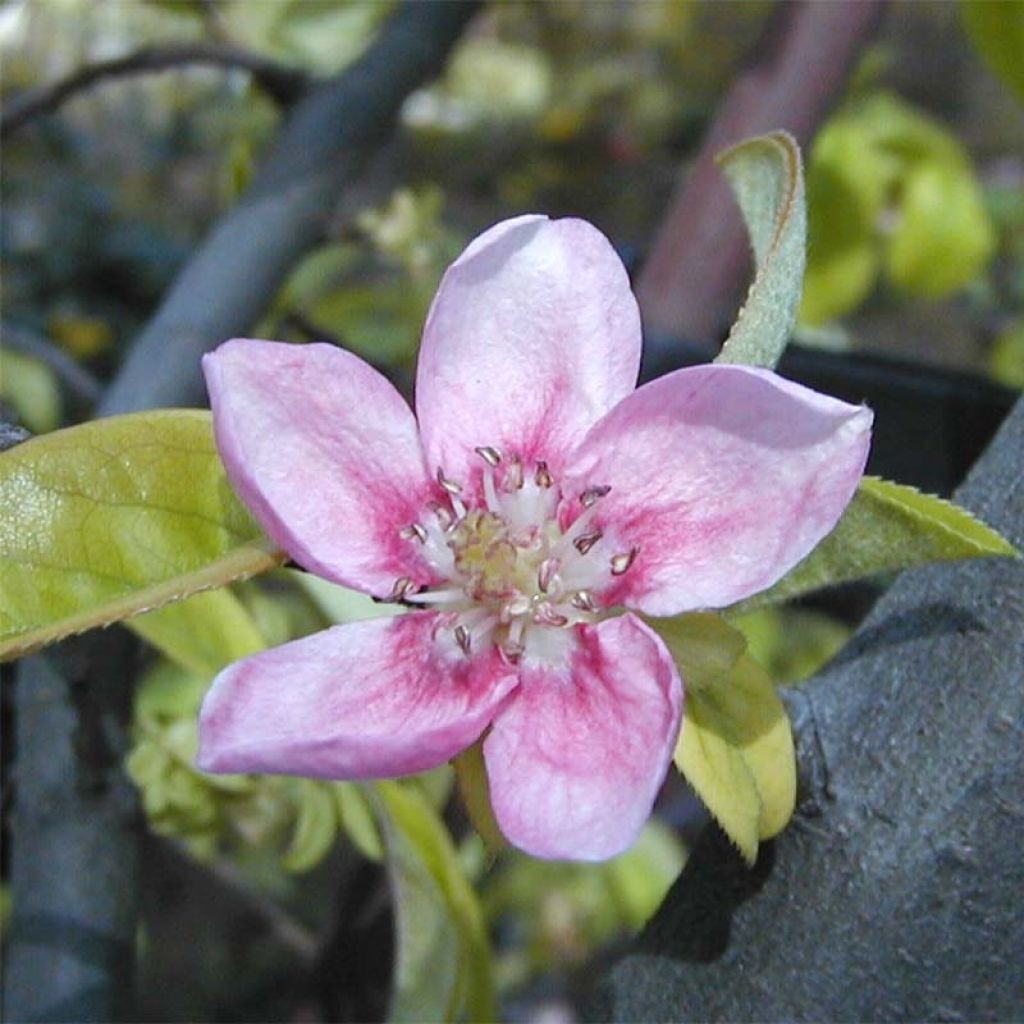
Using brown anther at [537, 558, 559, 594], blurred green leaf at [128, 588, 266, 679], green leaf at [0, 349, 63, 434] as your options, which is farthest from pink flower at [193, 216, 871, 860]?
green leaf at [0, 349, 63, 434]

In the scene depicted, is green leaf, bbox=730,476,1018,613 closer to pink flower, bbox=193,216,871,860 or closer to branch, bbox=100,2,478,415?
pink flower, bbox=193,216,871,860

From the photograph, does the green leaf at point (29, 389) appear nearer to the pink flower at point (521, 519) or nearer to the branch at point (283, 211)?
the branch at point (283, 211)

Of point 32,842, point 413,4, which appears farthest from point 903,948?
point 413,4

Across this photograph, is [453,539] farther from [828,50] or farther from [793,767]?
[828,50]

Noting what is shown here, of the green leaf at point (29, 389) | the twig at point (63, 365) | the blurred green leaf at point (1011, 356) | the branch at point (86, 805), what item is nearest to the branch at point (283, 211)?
the branch at point (86, 805)

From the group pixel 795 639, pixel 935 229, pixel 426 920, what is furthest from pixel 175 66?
pixel 795 639
